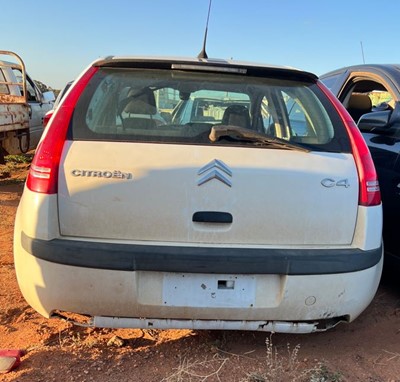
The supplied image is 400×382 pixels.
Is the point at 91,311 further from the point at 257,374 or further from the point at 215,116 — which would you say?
the point at 215,116

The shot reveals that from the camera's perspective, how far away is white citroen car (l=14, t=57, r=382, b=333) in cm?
222

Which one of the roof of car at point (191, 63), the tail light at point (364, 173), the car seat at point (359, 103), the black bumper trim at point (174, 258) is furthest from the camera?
the car seat at point (359, 103)

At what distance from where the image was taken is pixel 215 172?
2240 mm

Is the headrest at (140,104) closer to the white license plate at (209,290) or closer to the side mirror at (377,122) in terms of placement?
the white license plate at (209,290)

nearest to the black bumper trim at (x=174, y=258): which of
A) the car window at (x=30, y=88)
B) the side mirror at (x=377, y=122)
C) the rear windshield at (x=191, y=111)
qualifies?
the rear windshield at (x=191, y=111)

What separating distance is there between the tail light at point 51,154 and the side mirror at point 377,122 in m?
2.29

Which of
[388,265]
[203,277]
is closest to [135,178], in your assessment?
[203,277]

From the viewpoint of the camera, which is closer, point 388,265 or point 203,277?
point 203,277

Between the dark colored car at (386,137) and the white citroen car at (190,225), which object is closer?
the white citroen car at (190,225)

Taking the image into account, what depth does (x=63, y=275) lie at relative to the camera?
225cm

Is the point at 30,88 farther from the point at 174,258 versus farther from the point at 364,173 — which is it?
the point at 364,173

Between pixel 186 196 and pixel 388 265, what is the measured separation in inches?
74.3

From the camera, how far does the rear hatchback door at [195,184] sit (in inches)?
87.5

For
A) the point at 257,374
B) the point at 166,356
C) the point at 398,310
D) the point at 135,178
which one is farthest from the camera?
the point at 398,310
